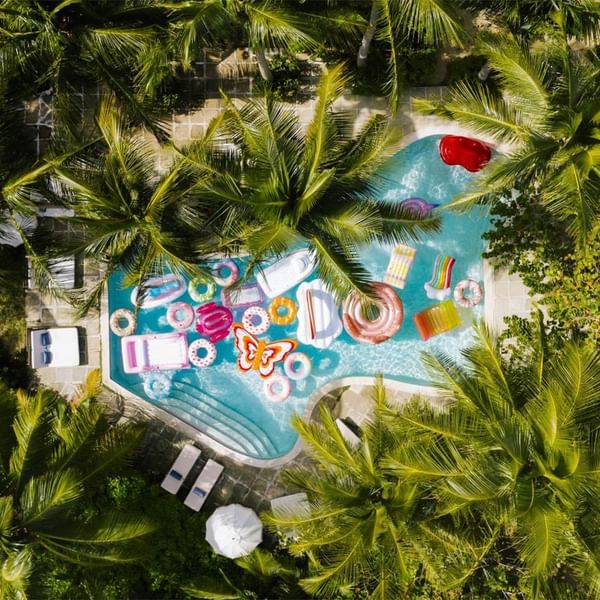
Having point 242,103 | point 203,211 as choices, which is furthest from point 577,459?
point 242,103

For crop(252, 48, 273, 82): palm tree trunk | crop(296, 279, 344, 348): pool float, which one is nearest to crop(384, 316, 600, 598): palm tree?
crop(296, 279, 344, 348): pool float

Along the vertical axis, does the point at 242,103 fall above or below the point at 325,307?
above

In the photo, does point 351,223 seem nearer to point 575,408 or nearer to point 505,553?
point 575,408

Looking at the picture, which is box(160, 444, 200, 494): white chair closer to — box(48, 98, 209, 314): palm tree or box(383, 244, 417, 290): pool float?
box(48, 98, 209, 314): palm tree

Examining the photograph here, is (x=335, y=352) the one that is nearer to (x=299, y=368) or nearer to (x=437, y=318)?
(x=299, y=368)

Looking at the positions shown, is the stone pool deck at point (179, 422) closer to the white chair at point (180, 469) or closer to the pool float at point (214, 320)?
the white chair at point (180, 469)

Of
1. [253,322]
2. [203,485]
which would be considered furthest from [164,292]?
[203,485]

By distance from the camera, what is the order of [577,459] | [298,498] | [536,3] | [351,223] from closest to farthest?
[577,459] < [351,223] < [536,3] < [298,498]
